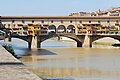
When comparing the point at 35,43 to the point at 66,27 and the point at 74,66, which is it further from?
the point at 74,66

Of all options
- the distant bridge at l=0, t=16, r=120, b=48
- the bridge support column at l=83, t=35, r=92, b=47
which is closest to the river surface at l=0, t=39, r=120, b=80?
the bridge support column at l=83, t=35, r=92, b=47

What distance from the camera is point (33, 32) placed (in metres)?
75.7

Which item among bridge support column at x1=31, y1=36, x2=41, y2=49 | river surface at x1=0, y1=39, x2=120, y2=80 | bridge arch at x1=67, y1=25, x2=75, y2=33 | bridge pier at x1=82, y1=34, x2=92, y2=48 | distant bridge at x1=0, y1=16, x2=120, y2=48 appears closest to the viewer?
river surface at x1=0, y1=39, x2=120, y2=80

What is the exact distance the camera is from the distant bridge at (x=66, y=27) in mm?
75887

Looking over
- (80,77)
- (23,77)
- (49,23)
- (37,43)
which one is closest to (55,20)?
(49,23)

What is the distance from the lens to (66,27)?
282 feet

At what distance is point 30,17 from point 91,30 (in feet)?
40.2

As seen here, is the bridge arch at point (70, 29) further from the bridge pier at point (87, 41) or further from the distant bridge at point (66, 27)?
the bridge pier at point (87, 41)

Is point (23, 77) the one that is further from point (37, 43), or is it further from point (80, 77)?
point (37, 43)

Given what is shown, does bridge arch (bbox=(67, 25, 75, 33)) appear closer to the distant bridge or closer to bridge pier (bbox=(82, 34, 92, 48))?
the distant bridge

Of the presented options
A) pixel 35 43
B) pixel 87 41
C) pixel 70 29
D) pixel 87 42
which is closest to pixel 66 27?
pixel 70 29

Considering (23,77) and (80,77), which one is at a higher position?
(23,77)

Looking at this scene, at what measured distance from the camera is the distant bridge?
75.9 meters

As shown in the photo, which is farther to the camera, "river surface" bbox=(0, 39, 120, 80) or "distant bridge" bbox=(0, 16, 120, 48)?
"distant bridge" bbox=(0, 16, 120, 48)
